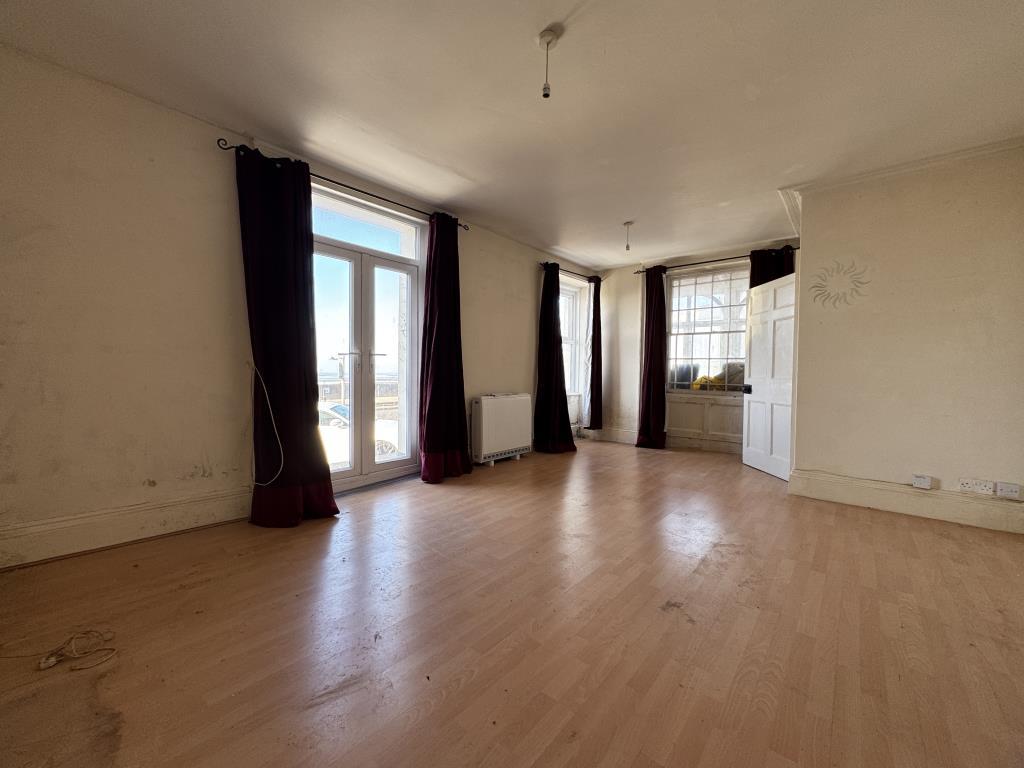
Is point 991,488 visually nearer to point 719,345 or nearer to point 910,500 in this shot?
point 910,500

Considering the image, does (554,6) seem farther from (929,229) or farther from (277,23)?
(929,229)

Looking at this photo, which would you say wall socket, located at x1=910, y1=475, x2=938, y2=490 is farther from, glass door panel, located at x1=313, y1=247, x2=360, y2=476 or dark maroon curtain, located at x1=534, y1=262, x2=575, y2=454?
glass door panel, located at x1=313, y1=247, x2=360, y2=476

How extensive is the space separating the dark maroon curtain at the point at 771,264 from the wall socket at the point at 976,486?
257 cm

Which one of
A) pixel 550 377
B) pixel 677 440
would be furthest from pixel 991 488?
pixel 550 377

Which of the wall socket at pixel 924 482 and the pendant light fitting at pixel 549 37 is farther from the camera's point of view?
the wall socket at pixel 924 482

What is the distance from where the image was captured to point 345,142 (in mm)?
2951

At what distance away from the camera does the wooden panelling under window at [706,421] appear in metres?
5.52

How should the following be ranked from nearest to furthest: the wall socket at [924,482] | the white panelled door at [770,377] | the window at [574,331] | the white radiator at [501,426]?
the wall socket at [924,482], the white panelled door at [770,377], the white radiator at [501,426], the window at [574,331]

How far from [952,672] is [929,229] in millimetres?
3178

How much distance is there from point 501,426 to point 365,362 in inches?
69.1

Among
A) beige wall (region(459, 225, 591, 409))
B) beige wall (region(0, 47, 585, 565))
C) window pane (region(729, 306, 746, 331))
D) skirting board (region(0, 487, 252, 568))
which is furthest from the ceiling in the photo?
skirting board (region(0, 487, 252, 568))

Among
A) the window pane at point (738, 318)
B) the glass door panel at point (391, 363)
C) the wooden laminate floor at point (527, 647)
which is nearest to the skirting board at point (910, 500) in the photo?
the wooden laminate floor at point (527, 647)

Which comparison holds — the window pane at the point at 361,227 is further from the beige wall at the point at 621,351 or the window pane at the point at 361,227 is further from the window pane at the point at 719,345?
the window pane at the point at 719,345

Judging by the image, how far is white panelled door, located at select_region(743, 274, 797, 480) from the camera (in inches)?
161
